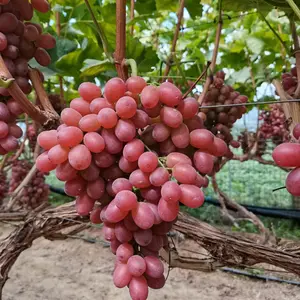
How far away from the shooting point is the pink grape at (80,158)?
0.44 meters

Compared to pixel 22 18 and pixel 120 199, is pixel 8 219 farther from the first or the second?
pixel 120 199

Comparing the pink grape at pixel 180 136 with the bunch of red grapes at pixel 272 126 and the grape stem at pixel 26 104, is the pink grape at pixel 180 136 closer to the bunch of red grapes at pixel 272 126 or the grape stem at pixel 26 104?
the grape stem at pixel 26 104

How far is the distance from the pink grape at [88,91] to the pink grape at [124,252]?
197mm

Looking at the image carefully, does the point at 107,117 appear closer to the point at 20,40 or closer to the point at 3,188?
the point at 20,40

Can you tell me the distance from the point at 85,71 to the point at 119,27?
10.6 inches

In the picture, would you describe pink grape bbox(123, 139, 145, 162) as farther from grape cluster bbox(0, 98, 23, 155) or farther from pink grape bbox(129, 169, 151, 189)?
grape cluster bbox(0, 98, 23, 155)

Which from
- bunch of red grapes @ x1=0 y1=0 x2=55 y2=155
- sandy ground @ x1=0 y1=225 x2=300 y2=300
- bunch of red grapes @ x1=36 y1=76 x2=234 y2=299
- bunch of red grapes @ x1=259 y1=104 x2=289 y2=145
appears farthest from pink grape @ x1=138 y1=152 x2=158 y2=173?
bunch of red grapes @ x1=259 y1=104 x2=289 y2=145

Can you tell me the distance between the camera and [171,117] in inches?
18.1

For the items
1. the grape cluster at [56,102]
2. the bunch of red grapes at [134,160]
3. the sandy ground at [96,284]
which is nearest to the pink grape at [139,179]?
the bunch of red grapes at [134,160]

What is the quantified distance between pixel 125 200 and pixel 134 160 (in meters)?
0.05

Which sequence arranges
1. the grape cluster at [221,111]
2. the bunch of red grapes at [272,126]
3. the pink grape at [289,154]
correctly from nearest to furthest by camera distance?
the pink grape at [289,154], the grape cluster at [221,111], the bunch of red grapes at [272,126]

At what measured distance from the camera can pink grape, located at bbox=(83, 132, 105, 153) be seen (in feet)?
1.47

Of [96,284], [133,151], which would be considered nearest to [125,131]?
[133,151]

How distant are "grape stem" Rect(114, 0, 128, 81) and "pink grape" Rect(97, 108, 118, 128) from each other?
0.45 feet
